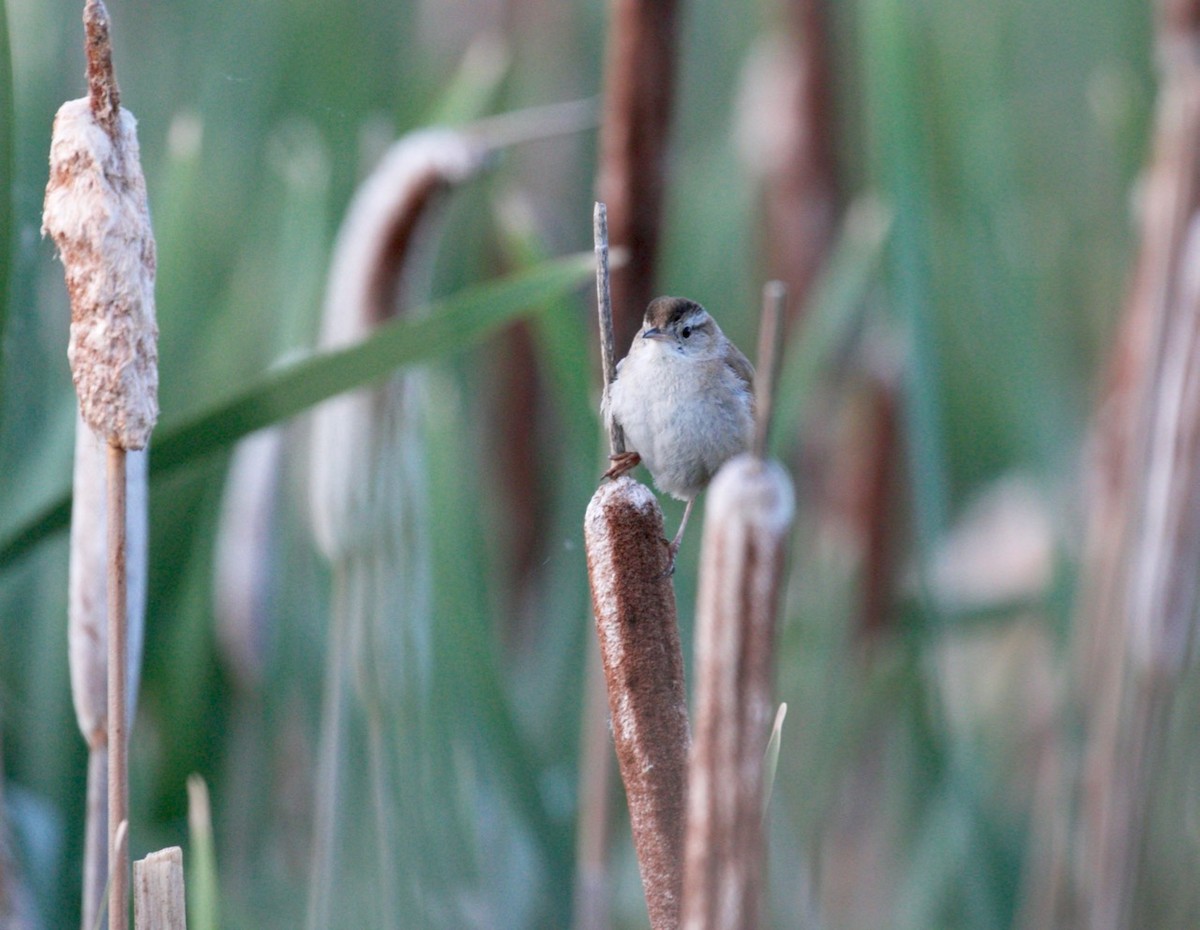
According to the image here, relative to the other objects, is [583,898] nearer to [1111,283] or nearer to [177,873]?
[177,873]

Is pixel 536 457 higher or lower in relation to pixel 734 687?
higher

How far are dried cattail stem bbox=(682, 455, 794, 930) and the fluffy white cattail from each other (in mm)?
207

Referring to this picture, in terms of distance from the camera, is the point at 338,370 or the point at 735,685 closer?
the point at 735,685

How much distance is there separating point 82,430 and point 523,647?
96 centimetres

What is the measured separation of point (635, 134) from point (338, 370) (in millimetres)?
278

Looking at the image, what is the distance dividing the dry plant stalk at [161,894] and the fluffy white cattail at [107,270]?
145mm

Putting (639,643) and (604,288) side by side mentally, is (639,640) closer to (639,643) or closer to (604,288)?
(639,643)

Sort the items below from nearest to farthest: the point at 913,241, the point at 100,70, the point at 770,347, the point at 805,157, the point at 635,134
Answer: the point at 770,347 → the point at 100,70 → the point at 635,134 → the point at 913,241 → the point at 805,157

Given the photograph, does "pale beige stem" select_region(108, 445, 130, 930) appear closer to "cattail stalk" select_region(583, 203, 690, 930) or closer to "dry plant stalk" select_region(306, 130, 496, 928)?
"cattail stalk" select_region(583, 203, 690, 930)

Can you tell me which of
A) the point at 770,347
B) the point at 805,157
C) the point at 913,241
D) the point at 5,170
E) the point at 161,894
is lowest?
the point at 161,894

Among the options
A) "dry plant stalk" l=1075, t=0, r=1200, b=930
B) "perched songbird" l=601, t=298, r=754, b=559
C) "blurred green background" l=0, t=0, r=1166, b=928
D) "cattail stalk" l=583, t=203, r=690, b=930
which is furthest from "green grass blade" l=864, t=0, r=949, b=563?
"cattail stalk" l=583, t=203, r=690, b=930

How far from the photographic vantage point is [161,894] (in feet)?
1.58

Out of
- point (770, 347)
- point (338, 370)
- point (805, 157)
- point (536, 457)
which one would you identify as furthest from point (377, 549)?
point (805, 157)

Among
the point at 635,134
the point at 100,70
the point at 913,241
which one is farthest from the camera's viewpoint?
the point at 913,241
